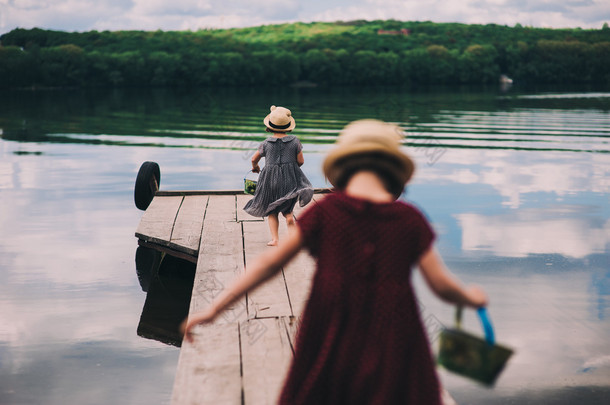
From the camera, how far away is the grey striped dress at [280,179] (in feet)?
24.4

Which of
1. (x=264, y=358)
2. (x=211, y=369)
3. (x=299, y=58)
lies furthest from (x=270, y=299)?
(x=299, y=58)

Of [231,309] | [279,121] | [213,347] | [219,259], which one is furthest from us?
[279,121]

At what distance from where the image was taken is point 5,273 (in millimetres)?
8586

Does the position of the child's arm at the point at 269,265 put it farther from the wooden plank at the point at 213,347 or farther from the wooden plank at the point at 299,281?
the wooden plank at the point at 299,281

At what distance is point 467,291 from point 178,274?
7.00 metres

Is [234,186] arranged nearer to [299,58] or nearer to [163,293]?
[163,293]

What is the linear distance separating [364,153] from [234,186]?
1314 cm

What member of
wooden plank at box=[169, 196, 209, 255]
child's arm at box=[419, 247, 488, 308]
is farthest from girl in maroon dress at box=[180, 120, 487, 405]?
wooden plank at box=[169, 196, 209, 255]

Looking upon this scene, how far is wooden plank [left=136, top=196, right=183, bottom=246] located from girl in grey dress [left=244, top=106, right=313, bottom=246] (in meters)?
1.22

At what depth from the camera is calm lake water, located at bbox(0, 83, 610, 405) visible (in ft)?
18.5

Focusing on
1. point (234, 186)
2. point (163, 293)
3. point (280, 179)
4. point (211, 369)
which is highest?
point (280, 179)

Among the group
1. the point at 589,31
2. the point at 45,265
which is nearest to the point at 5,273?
the point at 45,265

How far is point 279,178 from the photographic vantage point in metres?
7.46

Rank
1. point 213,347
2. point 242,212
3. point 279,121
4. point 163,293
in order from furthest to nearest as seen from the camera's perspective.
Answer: point 242,212
point 163,293
point 279,121
point 213,347
